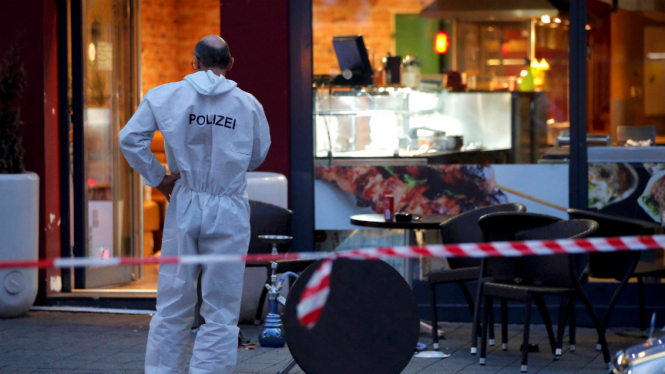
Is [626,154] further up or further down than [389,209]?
further up

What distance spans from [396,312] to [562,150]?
2931 millimetres

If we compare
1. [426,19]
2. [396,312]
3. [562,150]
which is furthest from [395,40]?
[396,312]

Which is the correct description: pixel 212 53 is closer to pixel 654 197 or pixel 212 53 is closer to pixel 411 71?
pixel 411 71

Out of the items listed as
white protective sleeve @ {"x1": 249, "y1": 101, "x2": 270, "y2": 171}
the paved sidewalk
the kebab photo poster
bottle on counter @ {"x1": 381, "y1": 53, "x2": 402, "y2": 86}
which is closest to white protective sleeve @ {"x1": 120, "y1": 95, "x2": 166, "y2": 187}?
white protective sleeve @ {"x1": 249, "y1": 101, "x2": 270, "y2": 171}

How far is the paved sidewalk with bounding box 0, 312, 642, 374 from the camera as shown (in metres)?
4.91

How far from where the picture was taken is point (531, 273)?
201 inches

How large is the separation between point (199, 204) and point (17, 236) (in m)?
2.90

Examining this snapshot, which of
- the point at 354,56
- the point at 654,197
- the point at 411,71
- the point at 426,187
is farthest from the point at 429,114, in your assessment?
the point at 654,197

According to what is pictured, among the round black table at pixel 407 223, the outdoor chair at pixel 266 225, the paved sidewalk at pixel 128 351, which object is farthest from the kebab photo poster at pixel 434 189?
the paved sidewalk at pixel 128 351

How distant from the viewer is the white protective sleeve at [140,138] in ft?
12.9

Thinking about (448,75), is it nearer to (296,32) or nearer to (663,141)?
(296,32)

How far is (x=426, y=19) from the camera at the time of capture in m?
6.73

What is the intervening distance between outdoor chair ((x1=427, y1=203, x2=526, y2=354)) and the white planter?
2.98 meters

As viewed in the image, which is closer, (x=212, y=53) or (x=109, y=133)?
(x=212, y=53)
